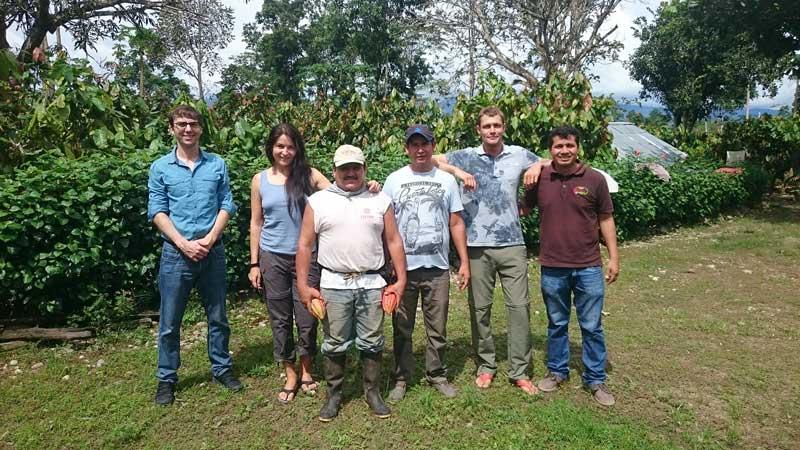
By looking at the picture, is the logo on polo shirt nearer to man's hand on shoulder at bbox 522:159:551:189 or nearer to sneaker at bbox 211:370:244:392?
man's hand on shoulder at bbox 522:159:551:189

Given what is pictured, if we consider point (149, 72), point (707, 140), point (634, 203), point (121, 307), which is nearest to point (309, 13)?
point (149, 72)

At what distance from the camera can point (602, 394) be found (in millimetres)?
3658

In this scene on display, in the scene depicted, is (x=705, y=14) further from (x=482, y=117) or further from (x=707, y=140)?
(x=482, y=117)

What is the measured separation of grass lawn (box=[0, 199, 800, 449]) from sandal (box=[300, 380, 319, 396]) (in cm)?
8

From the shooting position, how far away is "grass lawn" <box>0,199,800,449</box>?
3250 millimetres

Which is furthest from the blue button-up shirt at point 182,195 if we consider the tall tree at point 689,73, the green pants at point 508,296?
the tall tree at point 689,73

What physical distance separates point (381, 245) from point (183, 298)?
1.29 metres

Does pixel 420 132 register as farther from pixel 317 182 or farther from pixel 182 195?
pixel 182 195

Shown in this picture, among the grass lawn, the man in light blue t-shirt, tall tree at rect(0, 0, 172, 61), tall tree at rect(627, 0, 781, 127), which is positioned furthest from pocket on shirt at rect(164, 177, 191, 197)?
tall tree at rect(627, 0, 781, 127)

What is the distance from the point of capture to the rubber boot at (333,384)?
3387 millimetres

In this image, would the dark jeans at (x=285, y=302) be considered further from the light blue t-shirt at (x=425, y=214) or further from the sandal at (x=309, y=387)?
the light blue t-shirt at (x=425, y=214)

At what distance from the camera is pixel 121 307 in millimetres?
4898

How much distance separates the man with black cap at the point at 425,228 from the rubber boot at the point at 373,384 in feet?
0.60

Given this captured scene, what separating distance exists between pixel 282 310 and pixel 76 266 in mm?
Result: 2134
